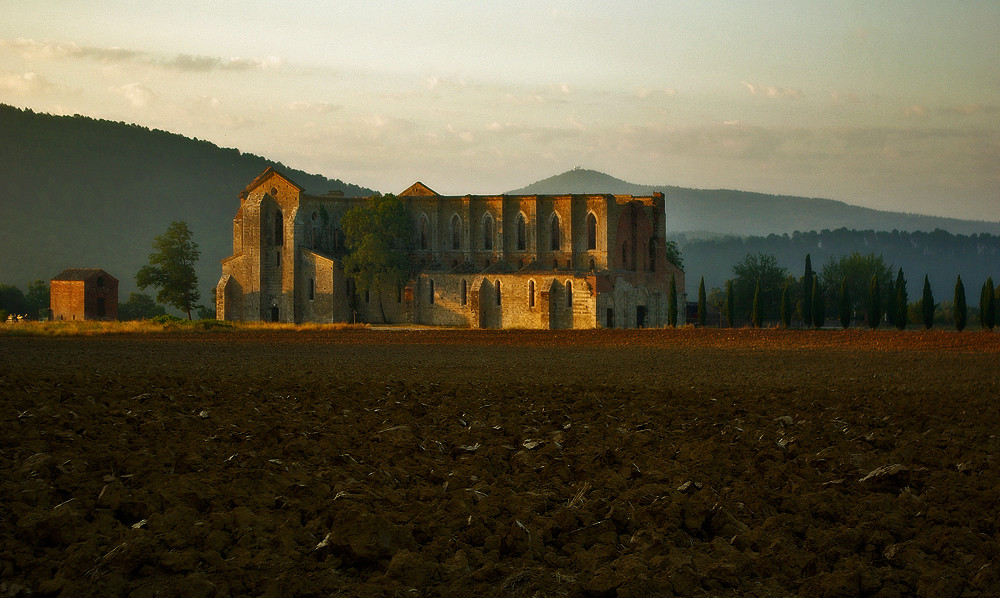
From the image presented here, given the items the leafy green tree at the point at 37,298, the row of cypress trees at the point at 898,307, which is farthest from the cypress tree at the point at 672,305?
the leafy green tree at the point at 37,298

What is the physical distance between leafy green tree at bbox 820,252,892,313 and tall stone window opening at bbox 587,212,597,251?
1205 inches

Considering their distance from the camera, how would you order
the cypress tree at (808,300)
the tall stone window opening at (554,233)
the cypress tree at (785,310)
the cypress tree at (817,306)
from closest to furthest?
the cypress tree at (817,306) → the cypress tree at (785,310) → the cypress tree at (808,300) → the tall stone window opening at (554,233)

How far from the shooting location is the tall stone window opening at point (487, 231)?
68688mm

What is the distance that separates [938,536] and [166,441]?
9013 millimetres

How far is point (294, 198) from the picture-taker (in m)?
66.4

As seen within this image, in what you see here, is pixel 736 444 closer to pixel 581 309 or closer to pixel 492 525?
pixel 492 525

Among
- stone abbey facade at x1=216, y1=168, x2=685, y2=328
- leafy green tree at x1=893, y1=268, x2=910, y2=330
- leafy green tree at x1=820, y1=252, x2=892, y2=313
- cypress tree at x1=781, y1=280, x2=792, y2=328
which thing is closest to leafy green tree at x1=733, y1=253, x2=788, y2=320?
leafy green tree at x1=820, y1=252, x2=892, y2=313

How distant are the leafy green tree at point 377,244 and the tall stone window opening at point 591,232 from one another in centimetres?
1344

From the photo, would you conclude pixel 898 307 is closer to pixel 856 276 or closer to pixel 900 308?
pixel 900 308

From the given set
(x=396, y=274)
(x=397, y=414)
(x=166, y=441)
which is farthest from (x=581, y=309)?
(x=166, y=441)

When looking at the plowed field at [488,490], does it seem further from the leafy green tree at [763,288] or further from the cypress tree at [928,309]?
the leafy green tree at [763,288]

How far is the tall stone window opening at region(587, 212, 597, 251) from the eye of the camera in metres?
64.9

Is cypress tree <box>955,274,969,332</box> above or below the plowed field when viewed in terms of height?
above

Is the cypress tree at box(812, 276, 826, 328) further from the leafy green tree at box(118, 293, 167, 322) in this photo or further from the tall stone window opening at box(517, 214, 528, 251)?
the leafy green tree at box(118, 293, 167, 322)
